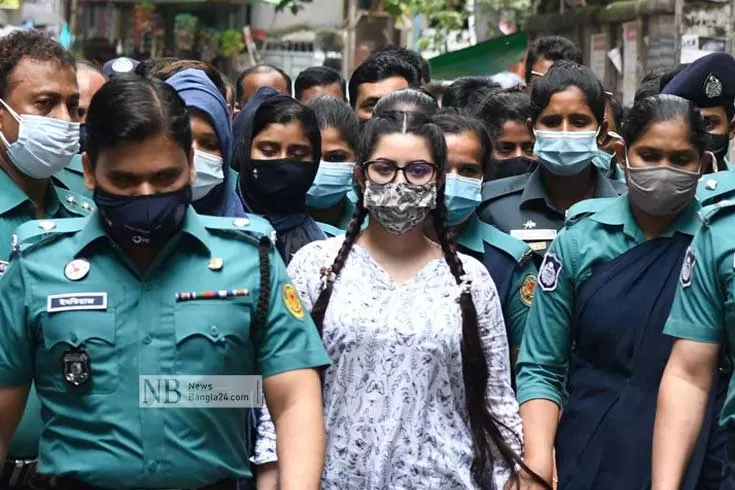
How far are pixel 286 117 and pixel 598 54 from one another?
41.3 ft

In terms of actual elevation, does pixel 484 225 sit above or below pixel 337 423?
above

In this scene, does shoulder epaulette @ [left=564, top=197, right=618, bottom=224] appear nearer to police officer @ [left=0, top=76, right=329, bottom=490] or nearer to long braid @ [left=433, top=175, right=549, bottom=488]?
long braid @ [left=433, top=175, right=549, bottom=488]

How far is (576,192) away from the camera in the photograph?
7008 mm

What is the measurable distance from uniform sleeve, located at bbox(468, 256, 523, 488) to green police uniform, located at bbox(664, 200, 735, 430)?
498mm

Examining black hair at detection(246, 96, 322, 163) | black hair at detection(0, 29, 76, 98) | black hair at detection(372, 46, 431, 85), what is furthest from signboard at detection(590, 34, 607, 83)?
black hair at detection(0, 29, 76, 98)

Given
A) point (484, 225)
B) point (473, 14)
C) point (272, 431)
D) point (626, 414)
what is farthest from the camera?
point (473, 14)

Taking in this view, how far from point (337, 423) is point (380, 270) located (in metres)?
0.48

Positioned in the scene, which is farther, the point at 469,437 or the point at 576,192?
the point at 576,192

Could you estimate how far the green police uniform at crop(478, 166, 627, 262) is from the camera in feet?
22.1

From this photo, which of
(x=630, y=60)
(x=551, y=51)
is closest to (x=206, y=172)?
(x=551, y=51)

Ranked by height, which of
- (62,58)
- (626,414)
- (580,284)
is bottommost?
(626,414)

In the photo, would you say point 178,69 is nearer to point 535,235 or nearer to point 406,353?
point 535,235

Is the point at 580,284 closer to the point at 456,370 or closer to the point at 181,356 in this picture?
the point at 456,370

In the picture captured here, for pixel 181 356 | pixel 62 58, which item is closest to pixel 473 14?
pixel 62 58
